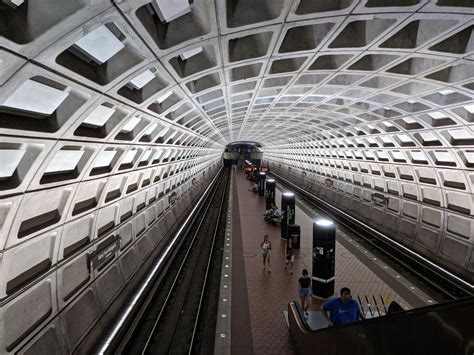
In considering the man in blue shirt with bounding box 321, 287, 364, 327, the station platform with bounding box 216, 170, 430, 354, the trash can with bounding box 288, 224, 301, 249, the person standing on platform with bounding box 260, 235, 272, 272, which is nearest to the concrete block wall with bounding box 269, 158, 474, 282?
the station platform with bounding box 216, 170, 430, 354

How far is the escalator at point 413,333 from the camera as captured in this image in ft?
8.21

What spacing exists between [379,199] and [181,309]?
40.5ft

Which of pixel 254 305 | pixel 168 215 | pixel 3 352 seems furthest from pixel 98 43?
pixel 168 215

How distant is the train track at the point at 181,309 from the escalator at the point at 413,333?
3.69 metres

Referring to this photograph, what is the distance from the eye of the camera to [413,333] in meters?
3.09

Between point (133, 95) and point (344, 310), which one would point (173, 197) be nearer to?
point (133, 95)

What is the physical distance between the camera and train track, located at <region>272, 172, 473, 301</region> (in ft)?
33.2

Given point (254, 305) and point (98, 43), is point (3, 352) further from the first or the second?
point (254, 305)

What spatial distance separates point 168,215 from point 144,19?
43.4 ft

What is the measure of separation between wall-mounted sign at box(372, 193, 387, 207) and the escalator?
12916 millimetres

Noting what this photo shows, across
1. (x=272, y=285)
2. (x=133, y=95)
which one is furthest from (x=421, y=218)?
(x=133, y=95)

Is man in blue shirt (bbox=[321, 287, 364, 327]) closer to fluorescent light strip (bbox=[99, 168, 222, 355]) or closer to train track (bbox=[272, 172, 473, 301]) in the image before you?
fluorescent light strip (bbox=[99, 168, 222, 355])

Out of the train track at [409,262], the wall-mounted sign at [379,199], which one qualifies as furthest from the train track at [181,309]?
the wall-mounted sign at [379,199]

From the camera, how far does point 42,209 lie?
5559 mm
